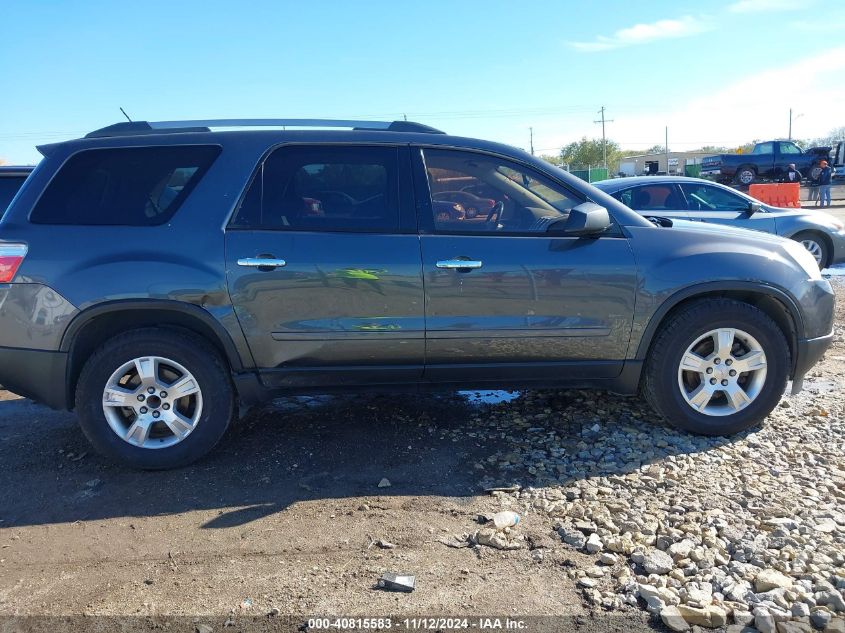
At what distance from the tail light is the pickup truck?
30.3 m

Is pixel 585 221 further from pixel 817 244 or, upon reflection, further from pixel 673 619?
pixel 817 244

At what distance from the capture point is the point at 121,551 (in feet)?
10.1

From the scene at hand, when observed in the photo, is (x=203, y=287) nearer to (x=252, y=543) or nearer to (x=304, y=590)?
(x=252, y=543)

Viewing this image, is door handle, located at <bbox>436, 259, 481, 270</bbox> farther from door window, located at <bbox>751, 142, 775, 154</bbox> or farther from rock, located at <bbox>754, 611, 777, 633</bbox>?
door window, located at <bbox>751, 142, 775, 154</bbox>

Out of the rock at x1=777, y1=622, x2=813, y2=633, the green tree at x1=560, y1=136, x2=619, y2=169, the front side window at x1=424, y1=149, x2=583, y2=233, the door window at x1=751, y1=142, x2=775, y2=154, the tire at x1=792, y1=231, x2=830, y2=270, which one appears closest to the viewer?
the rock at x1=777, y1=622, x2=813, y2=633

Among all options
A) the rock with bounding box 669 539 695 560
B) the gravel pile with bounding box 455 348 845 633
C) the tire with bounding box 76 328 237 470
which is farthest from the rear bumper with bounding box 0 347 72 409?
the rock with bounding box 669 539 695 560

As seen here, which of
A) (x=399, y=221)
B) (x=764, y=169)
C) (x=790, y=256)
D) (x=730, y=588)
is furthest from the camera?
(x=764, y=169)

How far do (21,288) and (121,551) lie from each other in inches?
63.1

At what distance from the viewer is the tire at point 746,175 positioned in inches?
1125

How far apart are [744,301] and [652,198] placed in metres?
5.05

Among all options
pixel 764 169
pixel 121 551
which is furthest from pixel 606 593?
pixel 764 169

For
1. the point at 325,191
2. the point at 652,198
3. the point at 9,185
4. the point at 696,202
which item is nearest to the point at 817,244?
the point at 696,202

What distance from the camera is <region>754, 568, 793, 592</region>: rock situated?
102 inches

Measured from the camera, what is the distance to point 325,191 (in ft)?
12.7
